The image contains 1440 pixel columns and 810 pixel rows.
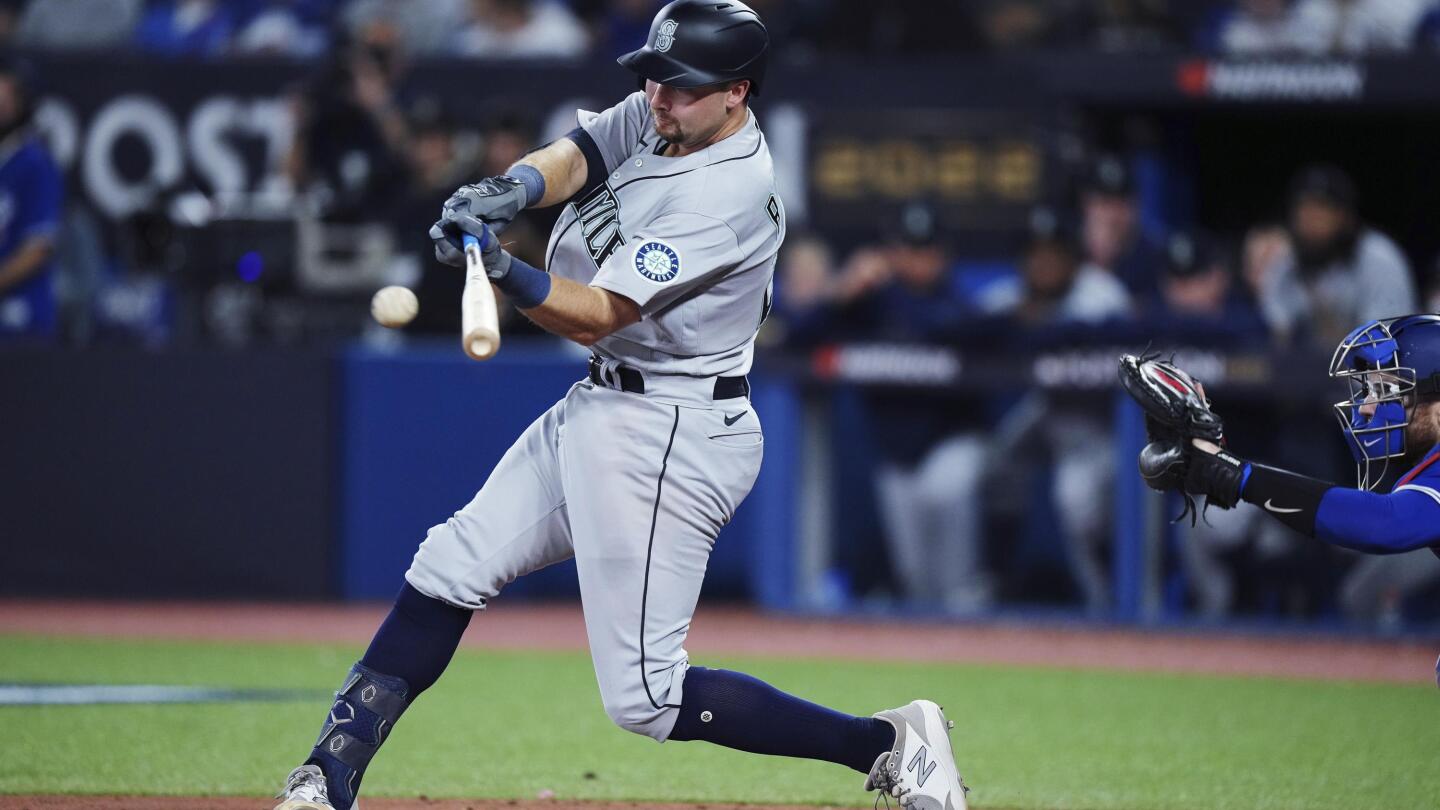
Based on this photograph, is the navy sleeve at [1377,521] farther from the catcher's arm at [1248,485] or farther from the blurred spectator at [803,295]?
the blurred spectator at [803,295]

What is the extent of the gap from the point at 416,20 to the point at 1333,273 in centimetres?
545

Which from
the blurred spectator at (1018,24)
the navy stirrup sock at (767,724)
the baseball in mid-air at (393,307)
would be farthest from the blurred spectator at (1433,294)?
the baseball in mid-air at (393,307)

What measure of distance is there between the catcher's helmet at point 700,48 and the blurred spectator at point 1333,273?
4.67m

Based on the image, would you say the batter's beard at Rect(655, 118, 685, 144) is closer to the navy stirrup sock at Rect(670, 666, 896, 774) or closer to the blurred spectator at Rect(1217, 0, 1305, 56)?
the navy stirrup sock at Rect(670, 666, 896, 774)

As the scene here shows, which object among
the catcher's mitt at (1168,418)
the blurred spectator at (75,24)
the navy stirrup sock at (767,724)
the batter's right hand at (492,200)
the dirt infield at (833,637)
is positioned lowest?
the dirt infield at (833,637)

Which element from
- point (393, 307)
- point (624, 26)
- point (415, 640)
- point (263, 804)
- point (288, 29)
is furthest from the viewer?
point (288, 29)

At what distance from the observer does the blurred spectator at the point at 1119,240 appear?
28.0 ft

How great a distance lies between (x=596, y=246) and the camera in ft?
13.1

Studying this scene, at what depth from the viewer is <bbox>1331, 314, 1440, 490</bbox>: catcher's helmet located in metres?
3.95

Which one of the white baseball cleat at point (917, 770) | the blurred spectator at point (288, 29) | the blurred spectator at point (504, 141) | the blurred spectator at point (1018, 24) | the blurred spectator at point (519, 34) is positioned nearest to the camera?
the white baseball cleat at point (917, 770)

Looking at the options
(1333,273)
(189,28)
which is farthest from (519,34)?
(1333,273)

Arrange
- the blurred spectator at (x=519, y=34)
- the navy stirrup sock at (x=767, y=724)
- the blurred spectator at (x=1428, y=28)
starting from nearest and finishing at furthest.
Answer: the navy stirrup sock at (x=767, y=724) → the blurred spectator at (x=1428, y=28) → the blurred spectator at (x=519, y=34)

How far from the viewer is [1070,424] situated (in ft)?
27.5

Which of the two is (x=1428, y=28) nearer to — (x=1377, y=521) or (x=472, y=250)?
(x=1377, y=521)
